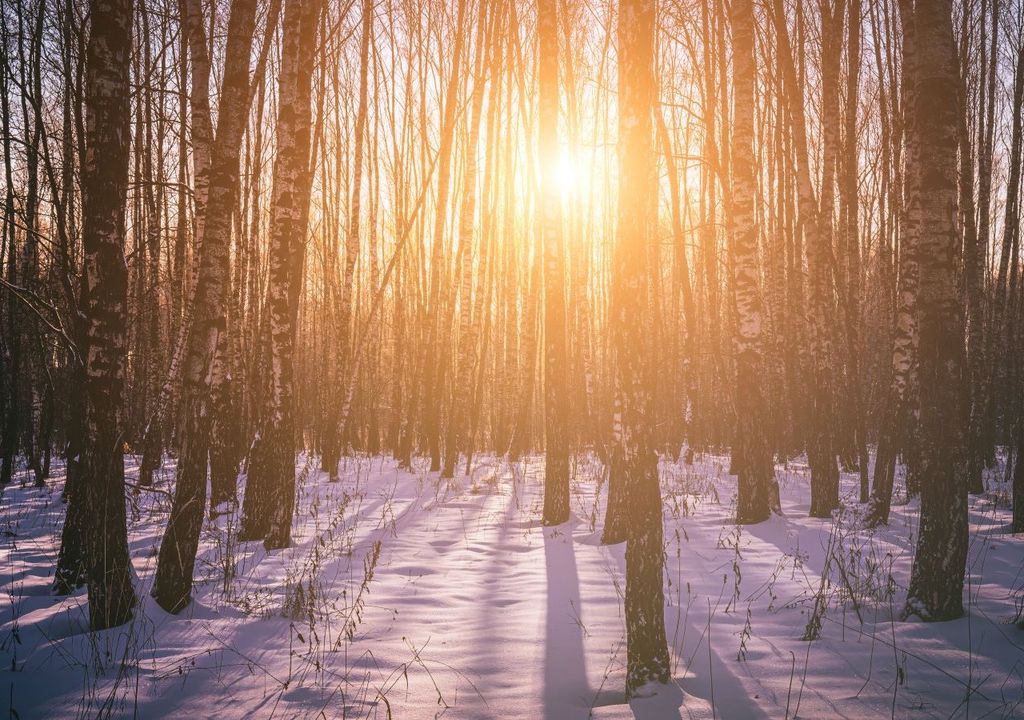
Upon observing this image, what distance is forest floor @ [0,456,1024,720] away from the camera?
2.84 metres

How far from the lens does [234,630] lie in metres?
3.76

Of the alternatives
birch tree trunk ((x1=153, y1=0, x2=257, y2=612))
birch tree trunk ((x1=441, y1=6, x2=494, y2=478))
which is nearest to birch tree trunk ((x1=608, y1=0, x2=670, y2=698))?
birch tree trunk ((x1=153, y1=0, x2=257, y2=612))

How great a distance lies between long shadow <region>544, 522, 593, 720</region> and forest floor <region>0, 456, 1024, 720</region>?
2 centimetres

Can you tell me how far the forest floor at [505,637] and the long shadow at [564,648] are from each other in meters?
0.02

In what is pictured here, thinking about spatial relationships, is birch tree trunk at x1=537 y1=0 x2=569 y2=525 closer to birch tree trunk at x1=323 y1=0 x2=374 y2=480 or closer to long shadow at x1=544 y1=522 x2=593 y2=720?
long shadow at x1=544 y1=522 x2=593 y2=720

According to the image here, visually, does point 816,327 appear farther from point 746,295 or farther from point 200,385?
point 200,385

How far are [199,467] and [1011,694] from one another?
490 cm

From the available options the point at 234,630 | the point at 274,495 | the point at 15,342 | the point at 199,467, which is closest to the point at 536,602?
the point at 234,630

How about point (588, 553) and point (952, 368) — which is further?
point (588, 553)

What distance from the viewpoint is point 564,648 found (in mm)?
3527

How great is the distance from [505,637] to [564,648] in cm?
41

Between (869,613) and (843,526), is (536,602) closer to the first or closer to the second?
(869,613)

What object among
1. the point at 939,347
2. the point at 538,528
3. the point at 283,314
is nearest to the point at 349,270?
the point at 283,314

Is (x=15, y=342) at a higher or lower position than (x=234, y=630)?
higher
